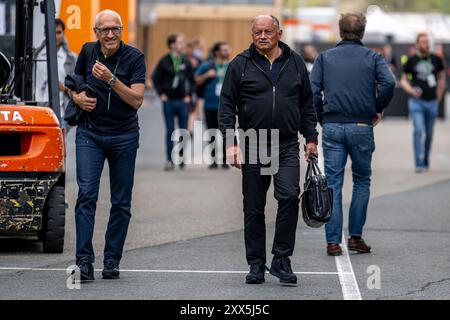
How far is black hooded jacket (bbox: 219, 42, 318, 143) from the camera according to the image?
925 centimetres

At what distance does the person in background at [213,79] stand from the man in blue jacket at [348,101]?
938cm

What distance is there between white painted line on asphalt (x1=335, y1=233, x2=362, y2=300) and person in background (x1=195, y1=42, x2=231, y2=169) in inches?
369

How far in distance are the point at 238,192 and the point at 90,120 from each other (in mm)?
7070

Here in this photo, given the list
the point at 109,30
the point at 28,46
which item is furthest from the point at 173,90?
the point at 109,30

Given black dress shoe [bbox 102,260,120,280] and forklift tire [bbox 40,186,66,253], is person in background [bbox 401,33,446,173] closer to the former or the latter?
forklift tire [bbox 40,186,66,253]

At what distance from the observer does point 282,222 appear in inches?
368

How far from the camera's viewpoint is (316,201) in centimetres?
953

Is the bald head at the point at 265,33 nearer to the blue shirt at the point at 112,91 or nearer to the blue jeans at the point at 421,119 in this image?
the blue shirt at the point at 112,91

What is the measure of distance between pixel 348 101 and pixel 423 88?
8.57 metres

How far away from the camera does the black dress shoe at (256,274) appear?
926 cm

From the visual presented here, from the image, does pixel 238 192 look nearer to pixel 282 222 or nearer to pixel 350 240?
pixel 350 240

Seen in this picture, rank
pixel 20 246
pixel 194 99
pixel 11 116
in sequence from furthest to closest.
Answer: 1. pixel 194 99
2. pixel 20 246
3. pixel 11 116

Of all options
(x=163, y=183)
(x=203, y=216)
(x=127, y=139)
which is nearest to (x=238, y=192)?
(x=163, y=183)

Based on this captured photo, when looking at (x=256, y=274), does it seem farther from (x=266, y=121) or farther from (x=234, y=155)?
(x=266, y=121)
